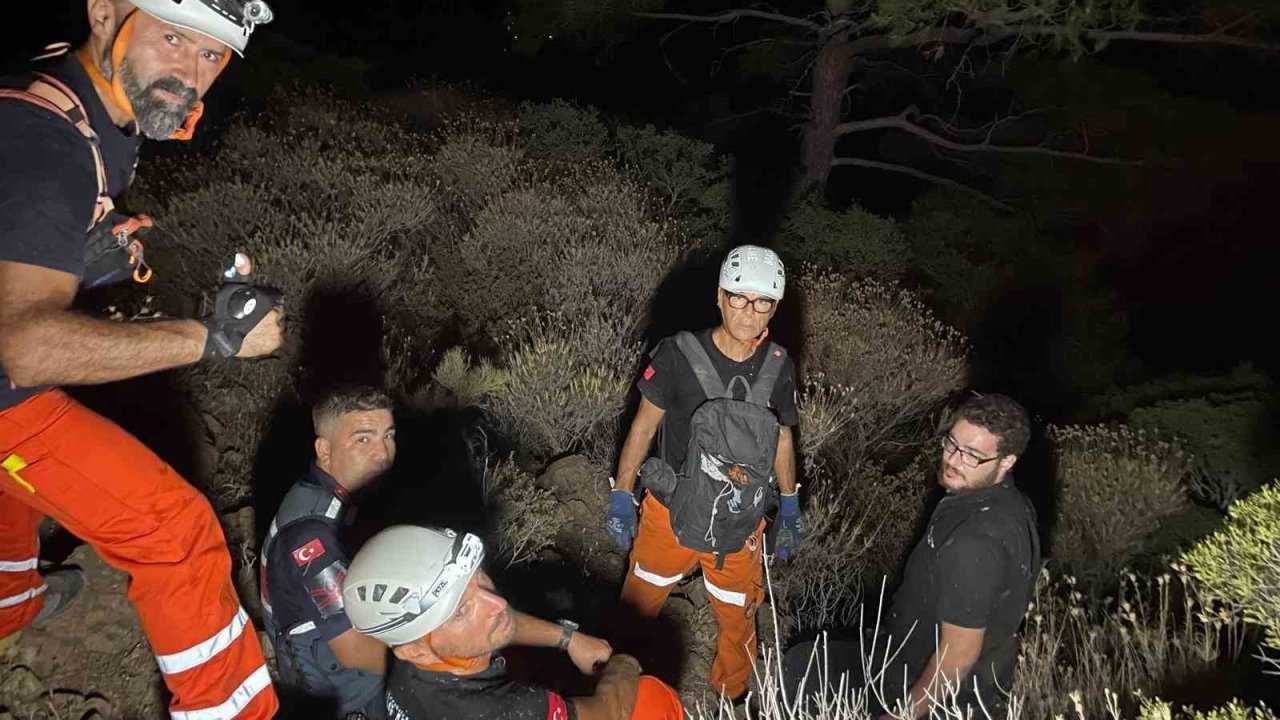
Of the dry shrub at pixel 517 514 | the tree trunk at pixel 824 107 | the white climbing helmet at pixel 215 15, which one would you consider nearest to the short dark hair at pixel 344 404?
the white climbing helmet at pixel 215 15

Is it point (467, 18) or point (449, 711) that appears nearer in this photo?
point (449, 711)

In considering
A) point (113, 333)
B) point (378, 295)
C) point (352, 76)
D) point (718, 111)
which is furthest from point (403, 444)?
point (718, 111)

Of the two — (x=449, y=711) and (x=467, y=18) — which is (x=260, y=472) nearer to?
(x=449, y=711)

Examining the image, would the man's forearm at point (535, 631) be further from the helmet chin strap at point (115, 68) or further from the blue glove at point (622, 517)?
the helmet chin strap at point (115, 68)

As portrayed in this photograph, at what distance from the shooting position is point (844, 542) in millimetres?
5465

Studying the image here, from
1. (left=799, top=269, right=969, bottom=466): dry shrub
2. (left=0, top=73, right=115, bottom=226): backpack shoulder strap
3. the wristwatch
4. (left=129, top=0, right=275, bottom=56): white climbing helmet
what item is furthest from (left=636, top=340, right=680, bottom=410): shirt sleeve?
(left=799, top=269, right=969, bottom=466): dry shrub

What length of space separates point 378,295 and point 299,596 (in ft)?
15.7

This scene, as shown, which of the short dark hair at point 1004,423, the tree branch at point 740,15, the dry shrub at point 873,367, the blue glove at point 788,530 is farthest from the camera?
the tree branch at point 740,15

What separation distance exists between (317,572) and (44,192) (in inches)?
52.1

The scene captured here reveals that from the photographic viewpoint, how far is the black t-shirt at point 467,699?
2.03 m

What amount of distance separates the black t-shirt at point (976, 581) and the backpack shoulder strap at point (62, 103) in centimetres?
295

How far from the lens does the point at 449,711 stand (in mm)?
2031

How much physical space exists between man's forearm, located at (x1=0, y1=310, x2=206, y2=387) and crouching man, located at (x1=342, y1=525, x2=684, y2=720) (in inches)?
30.1

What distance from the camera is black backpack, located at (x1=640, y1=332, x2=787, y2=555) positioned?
340 centimetres
